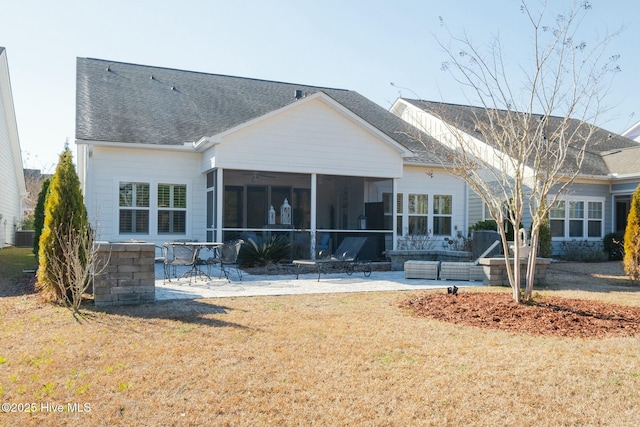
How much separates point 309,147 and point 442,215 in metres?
6.08

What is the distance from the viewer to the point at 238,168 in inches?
572

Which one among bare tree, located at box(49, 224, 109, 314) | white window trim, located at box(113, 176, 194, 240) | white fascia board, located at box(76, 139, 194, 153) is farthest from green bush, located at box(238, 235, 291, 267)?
bare tree, located at box(49, 224, 109, 314)

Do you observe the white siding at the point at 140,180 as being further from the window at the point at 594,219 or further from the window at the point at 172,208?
the window at the point at 594,219

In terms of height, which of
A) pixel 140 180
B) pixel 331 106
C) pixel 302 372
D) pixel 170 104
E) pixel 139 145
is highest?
pixel 170 104

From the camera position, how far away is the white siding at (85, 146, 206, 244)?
1465cm

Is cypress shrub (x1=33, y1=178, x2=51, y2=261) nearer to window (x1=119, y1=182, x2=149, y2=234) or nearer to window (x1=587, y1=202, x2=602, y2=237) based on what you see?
window (x1=119, y1=182, x2=149, y2=234)

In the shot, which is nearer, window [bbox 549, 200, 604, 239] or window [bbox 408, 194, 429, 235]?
window [bbox 408, 194, 429, 235]

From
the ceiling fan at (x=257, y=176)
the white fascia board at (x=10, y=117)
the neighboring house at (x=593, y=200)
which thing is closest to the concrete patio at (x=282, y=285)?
the ceiling fan at (x=257, y=176)

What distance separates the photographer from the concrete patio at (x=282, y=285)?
32.3 feet

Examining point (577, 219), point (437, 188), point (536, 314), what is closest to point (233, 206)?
point (437, 188)

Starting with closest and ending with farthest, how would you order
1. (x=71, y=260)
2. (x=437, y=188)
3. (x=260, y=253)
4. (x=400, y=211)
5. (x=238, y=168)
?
(x=71, y=260) → (x=260, y=253) → (x=238, y=168) → (x=400, y=211) → (x=437, y=188)

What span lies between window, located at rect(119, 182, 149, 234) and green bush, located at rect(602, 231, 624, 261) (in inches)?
649

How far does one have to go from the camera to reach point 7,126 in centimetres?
2384

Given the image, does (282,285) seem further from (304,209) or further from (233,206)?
(304,209)
